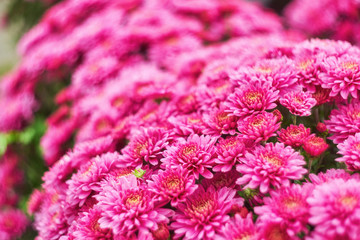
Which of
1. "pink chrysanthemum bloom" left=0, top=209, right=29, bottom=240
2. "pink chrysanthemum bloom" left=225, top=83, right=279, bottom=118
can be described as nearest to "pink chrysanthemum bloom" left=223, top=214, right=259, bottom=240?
"pink chrysanthemum bloom" left=225, top=83, right=279, bottom=118

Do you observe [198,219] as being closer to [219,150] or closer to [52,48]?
[219,150]

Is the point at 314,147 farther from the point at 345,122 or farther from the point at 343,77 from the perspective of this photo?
the point at 343,77

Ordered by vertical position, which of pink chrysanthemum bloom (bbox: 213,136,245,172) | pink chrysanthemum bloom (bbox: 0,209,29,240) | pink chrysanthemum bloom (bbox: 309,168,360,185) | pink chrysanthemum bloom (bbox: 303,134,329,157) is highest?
pink chrysanthemum bloom (bbox: 213,136,245,172)

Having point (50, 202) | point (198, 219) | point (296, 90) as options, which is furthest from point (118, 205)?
point (296, 90)

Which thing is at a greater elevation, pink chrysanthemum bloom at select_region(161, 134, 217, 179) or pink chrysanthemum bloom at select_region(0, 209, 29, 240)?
pink chrysanthemum bloom at select_region(161, 134, 217, 179)

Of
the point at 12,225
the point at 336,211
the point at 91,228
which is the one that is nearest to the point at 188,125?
the point at 91,228

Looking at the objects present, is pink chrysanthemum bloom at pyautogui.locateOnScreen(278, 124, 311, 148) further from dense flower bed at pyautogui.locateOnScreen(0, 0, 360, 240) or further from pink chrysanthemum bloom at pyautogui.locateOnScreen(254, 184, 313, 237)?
pink chrysanthemum bloom at pyautogui.locateOnScreen(254, 184, 313, 237)
